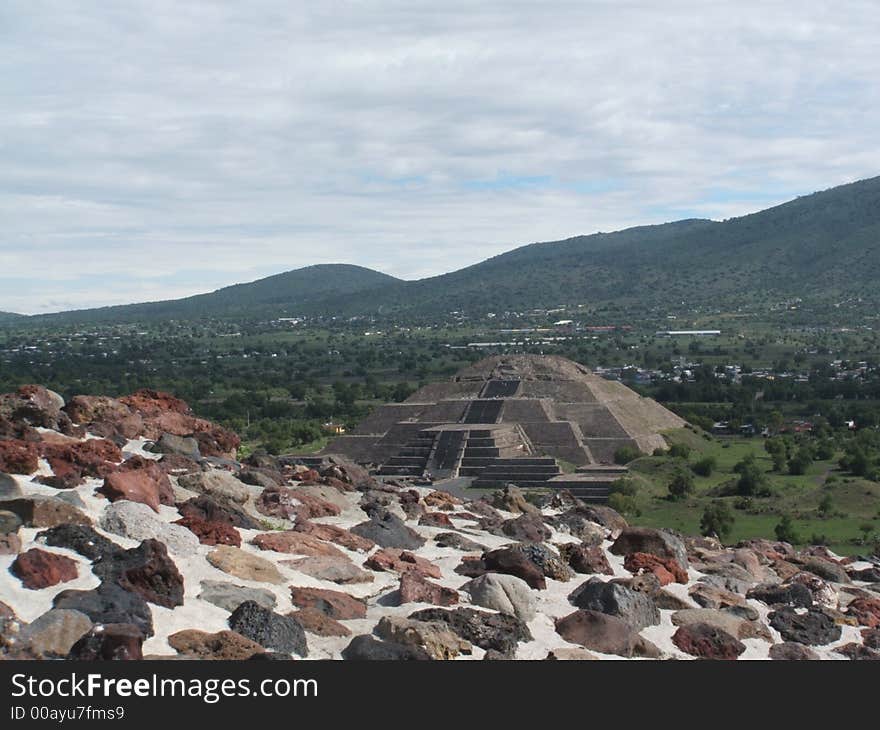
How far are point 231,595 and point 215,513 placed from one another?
2.74m

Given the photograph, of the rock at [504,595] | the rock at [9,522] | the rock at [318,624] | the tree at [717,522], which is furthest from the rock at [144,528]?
the tree at [717,522]

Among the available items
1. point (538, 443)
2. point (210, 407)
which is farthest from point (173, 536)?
point (210, 407)

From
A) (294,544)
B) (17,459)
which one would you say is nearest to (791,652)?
(294,544)

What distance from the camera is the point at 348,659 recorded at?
11.8 meters

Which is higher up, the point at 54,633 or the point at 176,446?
the point at 176,446

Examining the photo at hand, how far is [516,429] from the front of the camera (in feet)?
198

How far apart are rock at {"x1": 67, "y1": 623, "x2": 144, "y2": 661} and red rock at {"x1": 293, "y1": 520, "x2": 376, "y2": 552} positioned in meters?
4.95

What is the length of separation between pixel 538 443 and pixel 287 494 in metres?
42.6

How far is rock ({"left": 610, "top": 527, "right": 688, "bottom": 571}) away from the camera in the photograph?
1747 centimetres

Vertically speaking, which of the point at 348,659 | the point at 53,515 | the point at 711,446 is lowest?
the point at 711,446

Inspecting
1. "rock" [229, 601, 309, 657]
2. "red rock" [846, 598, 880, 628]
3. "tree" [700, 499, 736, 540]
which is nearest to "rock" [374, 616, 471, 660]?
"rock" [229, 601, 309, 657]

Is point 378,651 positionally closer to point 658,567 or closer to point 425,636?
point 425,636

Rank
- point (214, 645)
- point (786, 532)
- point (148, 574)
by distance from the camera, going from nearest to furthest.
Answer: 1. point (214, 645)
2. point (148, 574)
3. point (786, 532)

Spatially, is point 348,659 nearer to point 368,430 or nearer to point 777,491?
point 777,491
